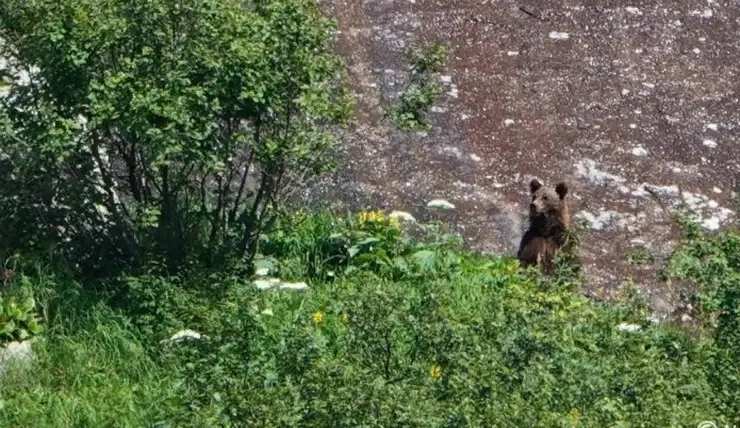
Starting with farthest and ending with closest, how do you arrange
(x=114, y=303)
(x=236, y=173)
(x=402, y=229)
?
(x=402, y=229) → (x=236, y=173) → (x=114, y=303)

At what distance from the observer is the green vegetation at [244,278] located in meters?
7.02

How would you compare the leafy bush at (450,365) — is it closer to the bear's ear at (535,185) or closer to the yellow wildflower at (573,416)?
the yellow wildflower at (573,416)

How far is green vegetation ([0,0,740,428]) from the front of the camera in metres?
7.02

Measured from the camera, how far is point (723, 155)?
12.1m

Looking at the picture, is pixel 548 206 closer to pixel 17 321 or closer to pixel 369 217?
pixel 369 217

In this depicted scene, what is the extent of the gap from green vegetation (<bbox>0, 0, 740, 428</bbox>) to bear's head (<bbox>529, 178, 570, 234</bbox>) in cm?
36

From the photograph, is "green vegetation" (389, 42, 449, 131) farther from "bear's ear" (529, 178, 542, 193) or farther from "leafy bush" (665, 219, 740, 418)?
"leafy bush" (665, 219, 740, 418)

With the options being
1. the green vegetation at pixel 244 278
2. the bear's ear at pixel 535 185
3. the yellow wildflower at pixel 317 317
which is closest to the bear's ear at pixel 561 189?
the bear's ear at pixel 535 185

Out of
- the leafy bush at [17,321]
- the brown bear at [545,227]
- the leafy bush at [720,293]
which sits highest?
the leafy bush at [720,293]

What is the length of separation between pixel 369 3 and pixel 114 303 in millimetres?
4155

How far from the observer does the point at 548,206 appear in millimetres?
10859

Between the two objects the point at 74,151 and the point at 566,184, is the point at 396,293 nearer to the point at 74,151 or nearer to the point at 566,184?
the point at 74,151

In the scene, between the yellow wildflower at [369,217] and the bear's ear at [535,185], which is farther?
the bear's ear at [535,185]

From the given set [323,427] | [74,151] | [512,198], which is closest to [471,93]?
[512,198]
